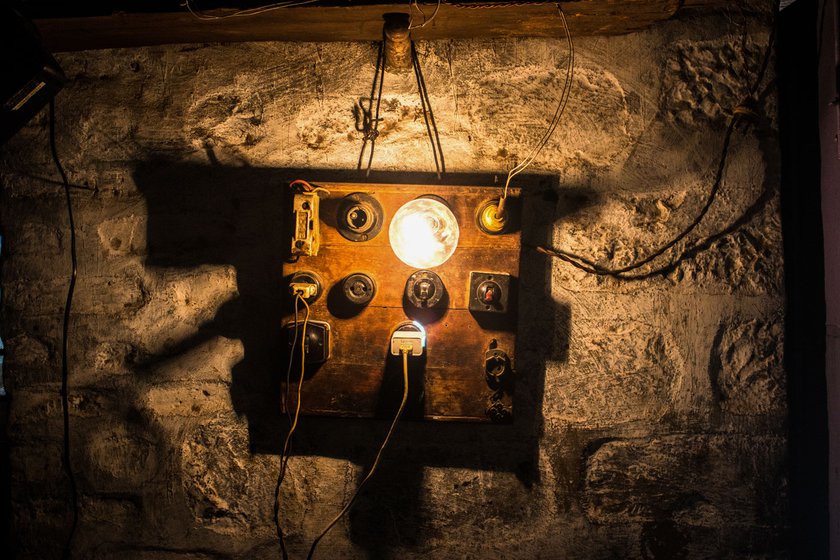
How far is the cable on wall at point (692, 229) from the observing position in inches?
70.7

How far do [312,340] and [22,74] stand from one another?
1474mm

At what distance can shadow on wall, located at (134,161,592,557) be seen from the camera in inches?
72.8

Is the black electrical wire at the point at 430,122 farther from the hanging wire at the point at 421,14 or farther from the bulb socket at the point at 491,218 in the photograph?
the bulb socket at the point at 491,218

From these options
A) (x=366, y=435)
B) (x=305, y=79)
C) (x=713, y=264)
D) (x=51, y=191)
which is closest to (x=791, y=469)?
(x=713, y=264)

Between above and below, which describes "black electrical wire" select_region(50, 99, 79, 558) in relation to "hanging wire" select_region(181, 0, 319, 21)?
below

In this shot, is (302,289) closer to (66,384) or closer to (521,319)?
(521,319)

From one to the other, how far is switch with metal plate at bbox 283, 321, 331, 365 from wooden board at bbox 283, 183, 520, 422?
37 mm

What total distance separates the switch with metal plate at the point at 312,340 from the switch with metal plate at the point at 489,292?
1.91 feet

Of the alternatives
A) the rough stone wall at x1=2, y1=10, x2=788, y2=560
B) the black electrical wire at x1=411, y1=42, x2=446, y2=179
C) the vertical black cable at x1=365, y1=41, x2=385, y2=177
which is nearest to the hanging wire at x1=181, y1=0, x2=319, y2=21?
the rough stone wall at x1=2, y1=10, x2=788, y2=560

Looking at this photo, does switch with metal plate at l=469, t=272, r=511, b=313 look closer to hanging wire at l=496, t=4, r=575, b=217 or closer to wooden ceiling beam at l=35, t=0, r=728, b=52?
hanging wire at l=496, t=4, r=575, b=217

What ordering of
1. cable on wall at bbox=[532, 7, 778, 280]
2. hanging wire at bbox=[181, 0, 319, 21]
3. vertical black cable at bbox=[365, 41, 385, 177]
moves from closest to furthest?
1. hanging wire at bbox=[181, 0, 319, 21]
2. cable on wall at bbox=[532, 7, 778, 280]
3. vertical black cable at bbox=[365, 41, 385, 177]

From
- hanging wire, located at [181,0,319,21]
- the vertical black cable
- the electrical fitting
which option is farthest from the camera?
the vertical black cable

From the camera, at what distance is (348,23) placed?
1731 millimetres

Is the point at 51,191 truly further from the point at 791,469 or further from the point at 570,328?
the point at 791,469
